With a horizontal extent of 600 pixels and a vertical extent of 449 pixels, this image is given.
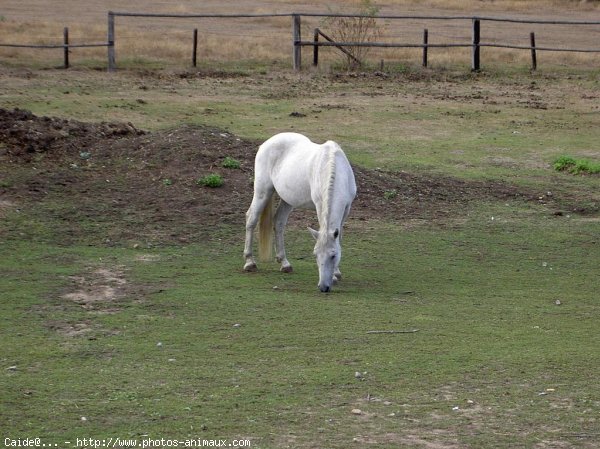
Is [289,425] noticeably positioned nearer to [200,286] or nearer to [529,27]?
[200,286]

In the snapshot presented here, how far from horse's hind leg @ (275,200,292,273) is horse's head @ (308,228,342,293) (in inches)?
41.5

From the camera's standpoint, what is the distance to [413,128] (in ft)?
63.5

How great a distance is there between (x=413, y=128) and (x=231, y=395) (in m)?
13.3

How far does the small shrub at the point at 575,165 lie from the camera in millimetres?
15727

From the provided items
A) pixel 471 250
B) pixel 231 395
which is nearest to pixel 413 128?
pixel 471 250

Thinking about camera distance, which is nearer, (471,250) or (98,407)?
(98,407)

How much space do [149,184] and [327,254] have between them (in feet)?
15.2

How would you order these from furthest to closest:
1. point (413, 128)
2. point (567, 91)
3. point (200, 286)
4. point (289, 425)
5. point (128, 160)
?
1. point (567, 91)
2. point (413, 128)
3. point (128, 160)
4. point (200, 286)
5. point (289, 425)

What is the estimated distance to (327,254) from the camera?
9.55 metres

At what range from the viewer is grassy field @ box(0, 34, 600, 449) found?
247 inches

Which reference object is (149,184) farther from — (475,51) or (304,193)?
(475,51)

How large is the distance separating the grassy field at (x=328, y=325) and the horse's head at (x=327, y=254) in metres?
0.18

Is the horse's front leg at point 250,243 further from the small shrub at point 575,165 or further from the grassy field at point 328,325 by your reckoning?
the small shrub at point 575,165

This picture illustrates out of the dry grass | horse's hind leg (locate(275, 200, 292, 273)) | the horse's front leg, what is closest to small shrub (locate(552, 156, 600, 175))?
horse's hind leg (locate(275, 200, 292, 273))
